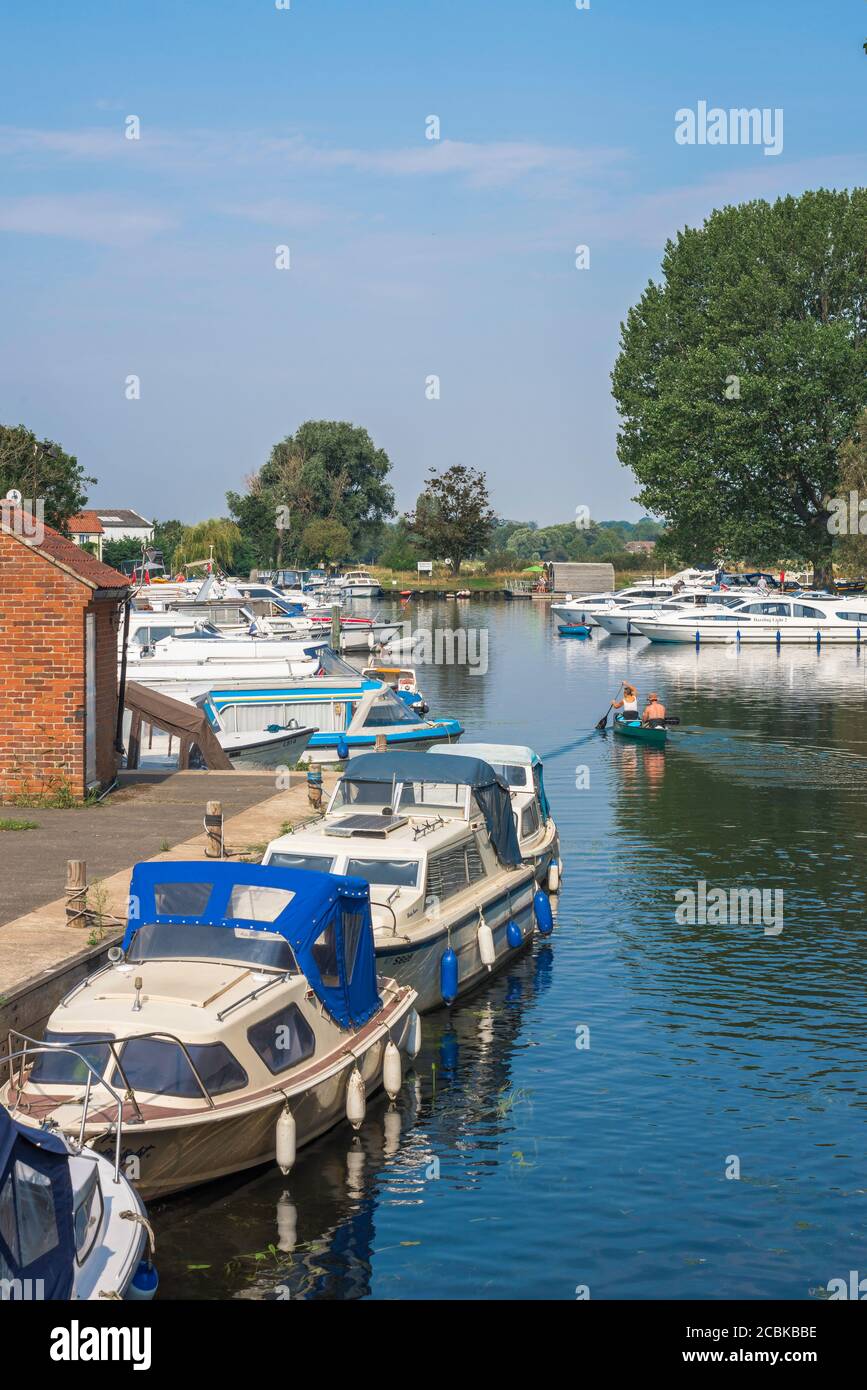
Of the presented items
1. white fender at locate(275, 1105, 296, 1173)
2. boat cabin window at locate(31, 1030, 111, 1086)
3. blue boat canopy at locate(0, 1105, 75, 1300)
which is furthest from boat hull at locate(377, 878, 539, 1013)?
blue boat canopy at locate(0, 1105, 75, 1300)

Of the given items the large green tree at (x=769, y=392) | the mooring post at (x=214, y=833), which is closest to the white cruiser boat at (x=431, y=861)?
the mooring post at (x=214, y=833)

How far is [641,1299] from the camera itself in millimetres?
12758

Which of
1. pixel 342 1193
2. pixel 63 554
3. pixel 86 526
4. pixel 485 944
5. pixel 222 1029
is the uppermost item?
pixel 86 526

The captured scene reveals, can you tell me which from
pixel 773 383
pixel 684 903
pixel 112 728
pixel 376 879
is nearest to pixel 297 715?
pixel 112 728

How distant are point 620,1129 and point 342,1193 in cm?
330

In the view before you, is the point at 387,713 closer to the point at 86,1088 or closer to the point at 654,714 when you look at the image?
the point at 654,714

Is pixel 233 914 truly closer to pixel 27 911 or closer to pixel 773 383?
pixel 27 911

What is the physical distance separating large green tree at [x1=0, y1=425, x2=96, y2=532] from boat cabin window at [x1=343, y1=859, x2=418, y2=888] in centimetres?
5607

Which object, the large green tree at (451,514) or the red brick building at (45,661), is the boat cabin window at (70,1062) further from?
the large green tree at (451,514)

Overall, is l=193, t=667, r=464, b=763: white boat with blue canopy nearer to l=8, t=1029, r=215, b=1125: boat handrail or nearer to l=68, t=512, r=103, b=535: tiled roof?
l=8, t=1029, r=215, b=1125: boat handrail

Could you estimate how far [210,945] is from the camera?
51.7 ft

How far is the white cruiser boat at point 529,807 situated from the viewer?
1004 inches

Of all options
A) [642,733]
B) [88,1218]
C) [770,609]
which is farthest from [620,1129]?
[770,609]

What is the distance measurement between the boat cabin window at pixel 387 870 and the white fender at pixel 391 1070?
3408mm
